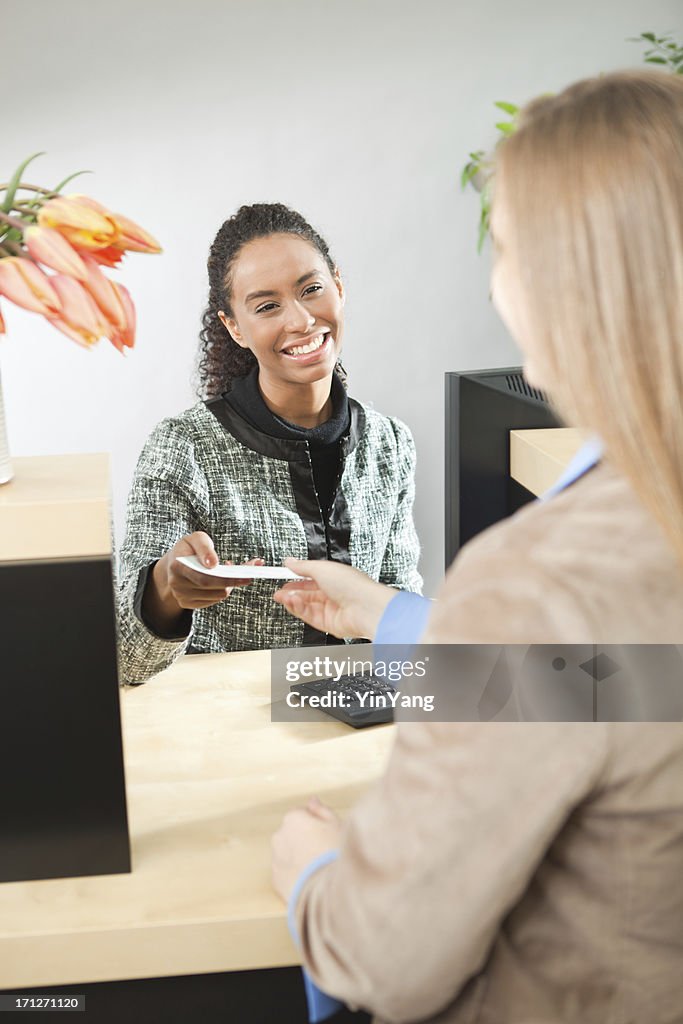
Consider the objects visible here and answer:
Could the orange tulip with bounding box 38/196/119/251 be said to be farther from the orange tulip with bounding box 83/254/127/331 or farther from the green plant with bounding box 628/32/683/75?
the green plant with bounding box 628/32/683/75

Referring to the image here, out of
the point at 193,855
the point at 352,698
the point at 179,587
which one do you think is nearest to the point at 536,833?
the point at 193,855

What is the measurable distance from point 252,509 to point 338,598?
828 mm

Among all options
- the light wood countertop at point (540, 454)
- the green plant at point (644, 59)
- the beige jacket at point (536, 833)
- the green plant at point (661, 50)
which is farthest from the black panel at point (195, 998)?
the green plant at point (661, 50)

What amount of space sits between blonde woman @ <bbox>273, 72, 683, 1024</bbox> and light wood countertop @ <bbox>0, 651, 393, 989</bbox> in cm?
21

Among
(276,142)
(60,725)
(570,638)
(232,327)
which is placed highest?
(276,142)

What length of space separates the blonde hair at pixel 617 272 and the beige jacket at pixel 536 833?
4cm

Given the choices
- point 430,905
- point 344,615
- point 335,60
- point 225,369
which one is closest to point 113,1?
point 335,60

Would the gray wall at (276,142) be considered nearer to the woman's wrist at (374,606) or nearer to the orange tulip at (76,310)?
the woman's wrist at (374,606)

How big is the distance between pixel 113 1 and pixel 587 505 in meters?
2.99

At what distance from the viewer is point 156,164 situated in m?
3.18

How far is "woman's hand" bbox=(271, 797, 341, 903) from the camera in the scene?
2.81 feet

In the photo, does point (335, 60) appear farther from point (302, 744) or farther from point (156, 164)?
point (302, 744)

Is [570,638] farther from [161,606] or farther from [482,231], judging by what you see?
[482,231]

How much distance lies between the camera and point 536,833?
629 millimetres
